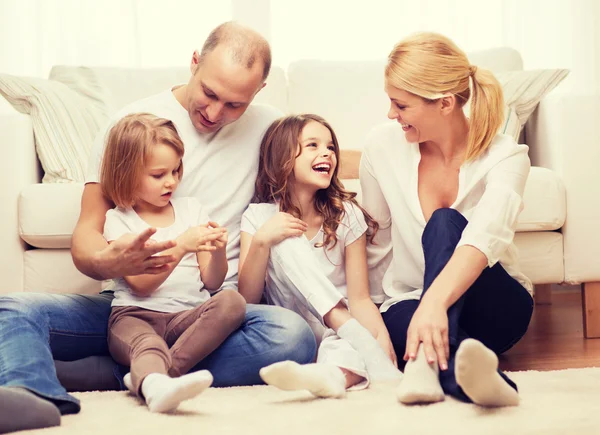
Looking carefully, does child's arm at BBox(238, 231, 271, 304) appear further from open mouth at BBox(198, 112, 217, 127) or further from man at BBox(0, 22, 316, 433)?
open mouth at BBox(198, 112, 217, 127)

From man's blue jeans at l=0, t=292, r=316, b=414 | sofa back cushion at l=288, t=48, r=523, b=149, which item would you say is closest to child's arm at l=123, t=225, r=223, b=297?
man's blue jeans at l=0, t=292, r=316, b=414

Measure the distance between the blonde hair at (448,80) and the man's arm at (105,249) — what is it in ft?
1.96

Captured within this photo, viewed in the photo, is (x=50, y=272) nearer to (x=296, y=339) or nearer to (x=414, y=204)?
(x=296, y=339)

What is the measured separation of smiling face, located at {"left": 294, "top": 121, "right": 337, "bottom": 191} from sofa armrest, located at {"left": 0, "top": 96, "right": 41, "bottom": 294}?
763 mm

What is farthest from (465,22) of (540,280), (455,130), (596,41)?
(455,130)

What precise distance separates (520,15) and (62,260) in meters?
2.18

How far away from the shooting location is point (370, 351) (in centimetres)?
150

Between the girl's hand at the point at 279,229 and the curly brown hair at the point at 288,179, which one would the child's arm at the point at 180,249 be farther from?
the curly brown hair at the point at 288,179

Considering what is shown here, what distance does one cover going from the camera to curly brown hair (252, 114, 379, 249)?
1.75 metres

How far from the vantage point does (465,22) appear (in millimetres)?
3217

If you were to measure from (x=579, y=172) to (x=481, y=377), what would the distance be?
3.67 feet

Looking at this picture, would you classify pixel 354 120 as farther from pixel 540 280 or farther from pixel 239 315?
pixel 239 315

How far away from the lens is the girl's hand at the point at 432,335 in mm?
1280

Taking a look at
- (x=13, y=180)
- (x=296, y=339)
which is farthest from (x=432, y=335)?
(x=13, y=180)
